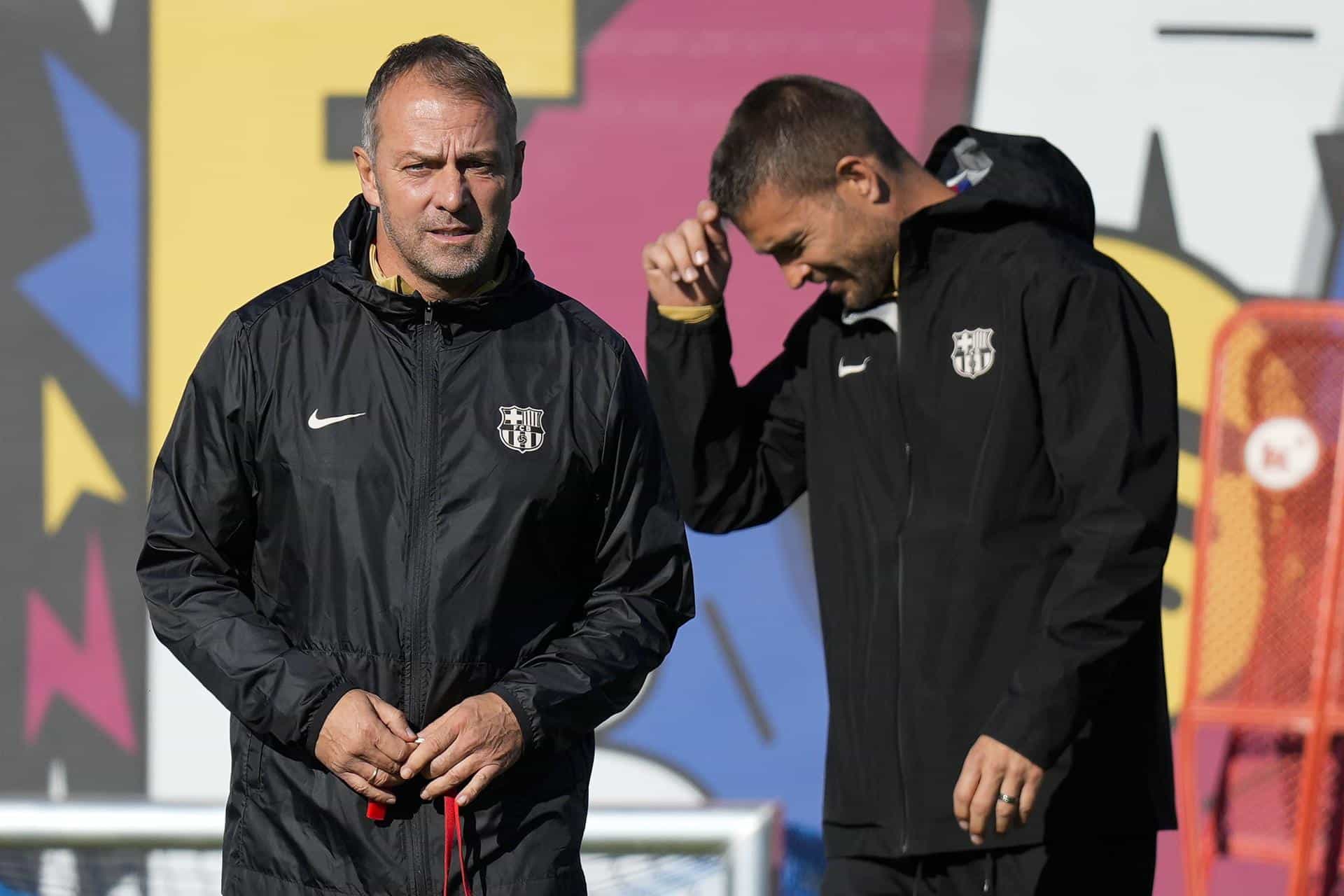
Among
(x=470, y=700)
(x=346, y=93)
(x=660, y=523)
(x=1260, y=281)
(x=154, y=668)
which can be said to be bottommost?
(x=154, y=668)

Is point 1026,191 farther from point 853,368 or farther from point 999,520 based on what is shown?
point 999,520

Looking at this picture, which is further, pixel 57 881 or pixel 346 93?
pixel 346 93

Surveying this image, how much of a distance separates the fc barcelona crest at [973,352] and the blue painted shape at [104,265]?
285 cm

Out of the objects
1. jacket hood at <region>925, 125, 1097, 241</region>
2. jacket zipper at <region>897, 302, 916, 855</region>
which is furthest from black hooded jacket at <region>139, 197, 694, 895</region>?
jacket hood at <region>925, 125, 1097, 241</region>

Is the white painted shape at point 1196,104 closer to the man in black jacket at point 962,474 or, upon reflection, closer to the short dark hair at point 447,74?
the man in black jacket at point 962,474

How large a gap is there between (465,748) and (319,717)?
19 cm

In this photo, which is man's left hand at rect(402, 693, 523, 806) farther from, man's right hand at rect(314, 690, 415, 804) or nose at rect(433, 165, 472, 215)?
nose at rect(433, 165, 472, 215)

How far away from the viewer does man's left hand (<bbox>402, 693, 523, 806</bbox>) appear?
2.02 m

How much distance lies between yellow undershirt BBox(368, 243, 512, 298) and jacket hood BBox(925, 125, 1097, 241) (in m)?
0.69

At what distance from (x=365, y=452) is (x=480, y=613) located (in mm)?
264

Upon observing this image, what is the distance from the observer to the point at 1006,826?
2.20 m

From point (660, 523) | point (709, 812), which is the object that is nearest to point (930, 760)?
point (660, 523)

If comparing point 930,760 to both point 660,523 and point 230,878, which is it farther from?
point 230,878

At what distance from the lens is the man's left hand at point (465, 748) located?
6.61 ft
